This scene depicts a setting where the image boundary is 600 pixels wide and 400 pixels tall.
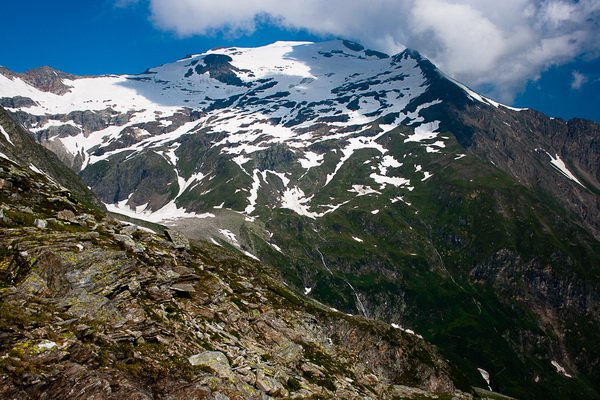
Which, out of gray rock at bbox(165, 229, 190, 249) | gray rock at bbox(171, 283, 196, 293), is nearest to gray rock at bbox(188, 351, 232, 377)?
gray rock at bbox(171, 283, 196, 293)

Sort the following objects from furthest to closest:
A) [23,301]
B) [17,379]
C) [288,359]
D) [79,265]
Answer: [288,359] < [79,265] < [23,301] < [17,379]

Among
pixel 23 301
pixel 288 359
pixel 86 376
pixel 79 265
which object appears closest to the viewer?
pixel 86 376

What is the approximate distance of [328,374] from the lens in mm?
37094

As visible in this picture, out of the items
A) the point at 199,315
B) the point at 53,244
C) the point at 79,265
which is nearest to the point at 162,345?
the point at 199,315

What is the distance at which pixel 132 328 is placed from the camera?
27594mm

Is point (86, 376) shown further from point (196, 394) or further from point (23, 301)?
point (23, 301)

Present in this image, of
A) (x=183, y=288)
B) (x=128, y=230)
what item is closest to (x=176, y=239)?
(x=128, y=230)

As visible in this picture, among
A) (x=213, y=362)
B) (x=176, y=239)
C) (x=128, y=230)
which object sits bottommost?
(x=213, y=362)

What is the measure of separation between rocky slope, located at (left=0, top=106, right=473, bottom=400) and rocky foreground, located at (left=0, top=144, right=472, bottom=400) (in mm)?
83

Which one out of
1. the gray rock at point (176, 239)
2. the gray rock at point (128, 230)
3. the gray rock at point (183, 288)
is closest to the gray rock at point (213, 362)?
the gray rock at point (183, 288)

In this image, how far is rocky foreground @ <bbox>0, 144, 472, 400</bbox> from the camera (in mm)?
22109

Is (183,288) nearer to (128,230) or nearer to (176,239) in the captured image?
(128,230)

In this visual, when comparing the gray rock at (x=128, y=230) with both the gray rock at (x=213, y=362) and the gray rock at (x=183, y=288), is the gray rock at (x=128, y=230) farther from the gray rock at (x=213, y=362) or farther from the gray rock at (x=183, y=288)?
the gray rock at (x=213, y=362)

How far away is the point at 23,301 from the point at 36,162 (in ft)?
468
